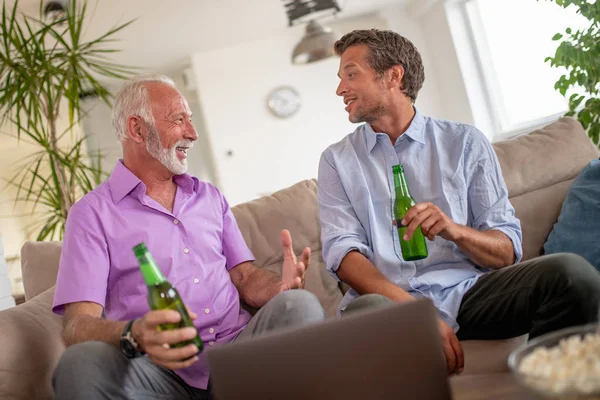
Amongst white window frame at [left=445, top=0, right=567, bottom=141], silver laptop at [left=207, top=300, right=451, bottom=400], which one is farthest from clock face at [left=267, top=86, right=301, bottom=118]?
silver laptop at [left=207, top=300, right=451, bottom=400]

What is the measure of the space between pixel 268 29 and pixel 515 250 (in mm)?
6315

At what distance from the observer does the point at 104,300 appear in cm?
165

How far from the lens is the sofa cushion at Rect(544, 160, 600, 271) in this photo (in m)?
2.08

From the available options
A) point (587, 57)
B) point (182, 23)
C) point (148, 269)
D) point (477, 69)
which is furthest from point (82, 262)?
point (477, 69)

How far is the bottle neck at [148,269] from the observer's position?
1.22m

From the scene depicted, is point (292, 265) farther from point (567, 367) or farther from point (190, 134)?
point (567, 367)

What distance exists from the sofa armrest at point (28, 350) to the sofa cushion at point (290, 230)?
28.5 inches

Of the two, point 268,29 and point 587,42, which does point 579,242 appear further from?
point 268,29

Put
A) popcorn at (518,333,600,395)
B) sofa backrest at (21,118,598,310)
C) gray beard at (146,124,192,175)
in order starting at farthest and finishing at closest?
sofa backrest at (21,118,598,310), gray beard at (146,124,192,175), popcorn at (518,333,600,395)

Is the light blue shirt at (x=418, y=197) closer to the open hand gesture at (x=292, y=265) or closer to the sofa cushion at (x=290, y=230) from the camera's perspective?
the open hand gesture at (x=292, y=265)

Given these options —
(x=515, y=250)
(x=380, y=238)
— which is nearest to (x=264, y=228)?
(x=380, y=238)

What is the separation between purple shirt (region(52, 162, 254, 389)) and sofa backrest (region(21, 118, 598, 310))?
1.18ft

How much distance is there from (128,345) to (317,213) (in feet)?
3.51

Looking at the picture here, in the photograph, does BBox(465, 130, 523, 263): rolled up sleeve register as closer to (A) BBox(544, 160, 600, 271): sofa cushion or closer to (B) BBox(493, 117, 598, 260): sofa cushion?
(A) BBox(544, 160, 600, 271): sofa cushion
